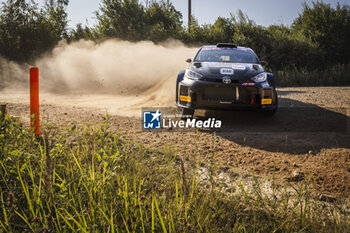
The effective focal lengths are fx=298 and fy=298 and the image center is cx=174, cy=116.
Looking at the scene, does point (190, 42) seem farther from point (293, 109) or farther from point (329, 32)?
point (293, 109)

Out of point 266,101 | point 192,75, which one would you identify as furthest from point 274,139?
point 192,75

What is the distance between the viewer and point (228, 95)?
17.8ft

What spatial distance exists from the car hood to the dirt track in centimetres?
104

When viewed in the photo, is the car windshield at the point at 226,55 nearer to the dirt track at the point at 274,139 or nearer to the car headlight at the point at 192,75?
the car headlight at the point at 192,75

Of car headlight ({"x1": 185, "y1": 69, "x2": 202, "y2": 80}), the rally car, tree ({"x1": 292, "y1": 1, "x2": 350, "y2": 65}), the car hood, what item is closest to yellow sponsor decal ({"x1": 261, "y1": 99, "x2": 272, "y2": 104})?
the rally car

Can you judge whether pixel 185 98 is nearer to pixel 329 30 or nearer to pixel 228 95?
pixel 228 95

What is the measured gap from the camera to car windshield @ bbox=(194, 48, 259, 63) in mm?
6551

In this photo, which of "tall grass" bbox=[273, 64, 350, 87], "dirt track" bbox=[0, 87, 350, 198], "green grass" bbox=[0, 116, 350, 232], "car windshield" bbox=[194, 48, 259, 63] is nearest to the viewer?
"green grass" bbox=[0, 116, 350, 232]

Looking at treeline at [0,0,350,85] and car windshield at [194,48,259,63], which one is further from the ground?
treeline at [0,0,350,85]

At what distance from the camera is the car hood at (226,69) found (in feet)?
18.0

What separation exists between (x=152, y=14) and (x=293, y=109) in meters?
16.4

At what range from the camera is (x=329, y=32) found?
17.2 m

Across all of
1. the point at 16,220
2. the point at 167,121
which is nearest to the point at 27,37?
the point at 167,121

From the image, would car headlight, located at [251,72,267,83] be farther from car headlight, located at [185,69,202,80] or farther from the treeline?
the treeline
